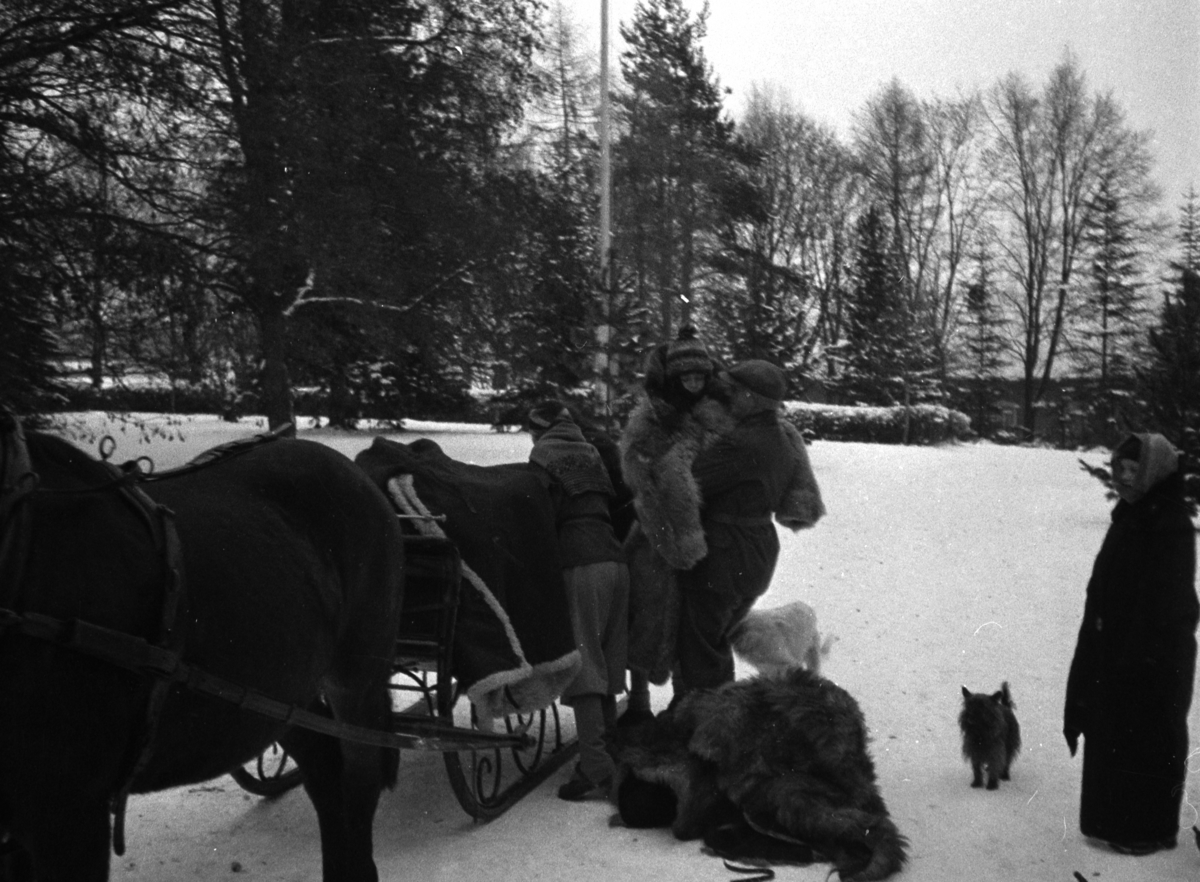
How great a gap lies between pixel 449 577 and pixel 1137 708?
299 cm

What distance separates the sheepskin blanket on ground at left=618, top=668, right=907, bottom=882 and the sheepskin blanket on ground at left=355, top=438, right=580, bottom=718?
57cm

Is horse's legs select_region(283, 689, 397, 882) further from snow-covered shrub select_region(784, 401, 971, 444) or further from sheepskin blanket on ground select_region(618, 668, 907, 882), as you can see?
snow-covered shrub select_region(784, 401, 971, 444)

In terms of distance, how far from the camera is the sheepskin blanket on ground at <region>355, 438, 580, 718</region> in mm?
5102

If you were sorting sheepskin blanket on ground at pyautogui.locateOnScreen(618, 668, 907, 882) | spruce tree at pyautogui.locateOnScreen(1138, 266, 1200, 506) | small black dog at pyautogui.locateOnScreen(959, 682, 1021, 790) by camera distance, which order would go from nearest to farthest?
sheepskin blanket on ground at pyautogui.locateOnScreen(618, 668, 907, 882) < small black dog at pyautogui.locateOnScreen(959, 682, 1021, 790) < spruce tree at pyautogui.locateOnScreen(1138, 266, 1200, 506)

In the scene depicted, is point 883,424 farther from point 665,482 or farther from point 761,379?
point 665,482

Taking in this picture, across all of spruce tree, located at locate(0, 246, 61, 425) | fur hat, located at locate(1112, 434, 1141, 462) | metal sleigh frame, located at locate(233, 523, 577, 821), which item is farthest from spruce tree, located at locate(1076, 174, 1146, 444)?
metal sleigh frame, located at locate(233, 523, 577, 821)

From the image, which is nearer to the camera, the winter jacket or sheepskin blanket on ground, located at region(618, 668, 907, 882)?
sheepskin blanket on ground, located at region(618, 668, 907, 882)

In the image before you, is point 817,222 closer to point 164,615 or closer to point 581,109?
point 581,109

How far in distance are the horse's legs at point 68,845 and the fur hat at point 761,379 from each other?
3870 millimetres

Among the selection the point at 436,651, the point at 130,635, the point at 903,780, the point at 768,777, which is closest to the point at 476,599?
the point at 436,651

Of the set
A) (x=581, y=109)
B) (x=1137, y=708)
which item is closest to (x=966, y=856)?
(x=1137, y=708)

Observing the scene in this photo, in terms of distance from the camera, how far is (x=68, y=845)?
2932 mm

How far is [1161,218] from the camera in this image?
1076 inches

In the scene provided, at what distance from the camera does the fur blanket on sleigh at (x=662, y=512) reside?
582 centimetres
